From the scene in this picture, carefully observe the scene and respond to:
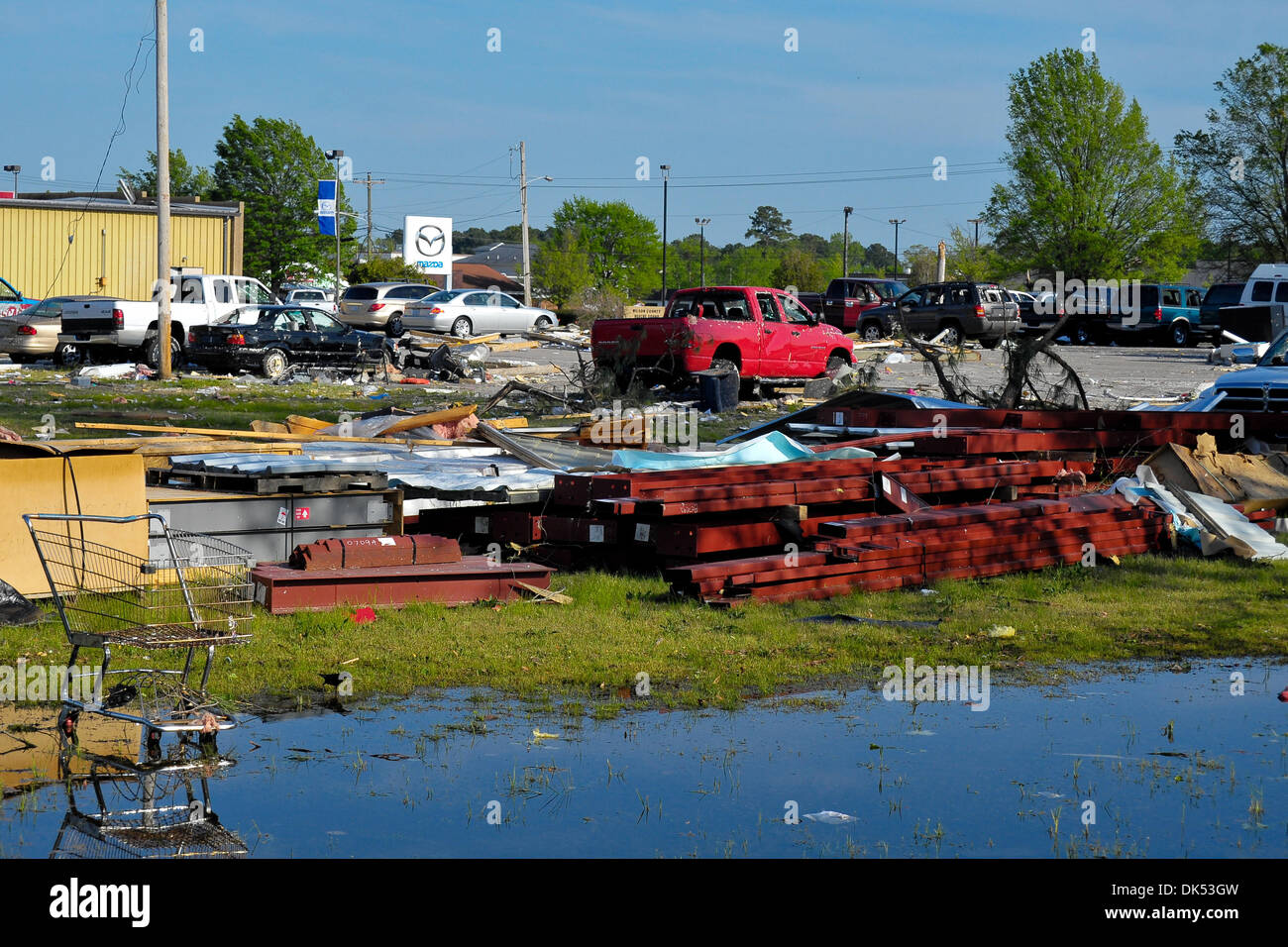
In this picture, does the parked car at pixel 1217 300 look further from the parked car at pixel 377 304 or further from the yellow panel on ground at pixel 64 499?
the yellow panel on ground at pixel 64 499

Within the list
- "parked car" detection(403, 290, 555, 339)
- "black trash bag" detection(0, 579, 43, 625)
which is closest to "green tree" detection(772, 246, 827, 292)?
"parked car" detection(403, 290, 555, 339)

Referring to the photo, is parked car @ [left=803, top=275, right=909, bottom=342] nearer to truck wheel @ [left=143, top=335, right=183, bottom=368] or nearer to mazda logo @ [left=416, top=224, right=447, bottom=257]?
truck wheel @ [left=143, top=335, right=183, bottom=368]

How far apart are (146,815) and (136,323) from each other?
26235mm

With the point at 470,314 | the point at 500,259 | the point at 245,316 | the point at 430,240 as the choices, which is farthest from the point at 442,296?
the point at 500,259

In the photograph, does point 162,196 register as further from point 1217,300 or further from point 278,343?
point 1217,300

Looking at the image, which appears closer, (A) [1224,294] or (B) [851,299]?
(A) [1224,294]

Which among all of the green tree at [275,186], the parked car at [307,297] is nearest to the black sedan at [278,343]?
the parked car at [307,297]

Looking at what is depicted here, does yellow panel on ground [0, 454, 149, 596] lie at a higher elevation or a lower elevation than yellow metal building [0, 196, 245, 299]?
lower

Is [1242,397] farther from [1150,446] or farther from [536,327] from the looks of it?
[536,327]

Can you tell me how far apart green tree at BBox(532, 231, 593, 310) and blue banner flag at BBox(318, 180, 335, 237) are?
25.0m

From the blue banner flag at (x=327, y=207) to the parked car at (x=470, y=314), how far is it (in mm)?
22272

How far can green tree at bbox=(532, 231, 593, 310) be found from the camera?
89.2 metres

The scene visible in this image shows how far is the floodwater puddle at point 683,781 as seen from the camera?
5.11m

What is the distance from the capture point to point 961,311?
3753 centimetres
